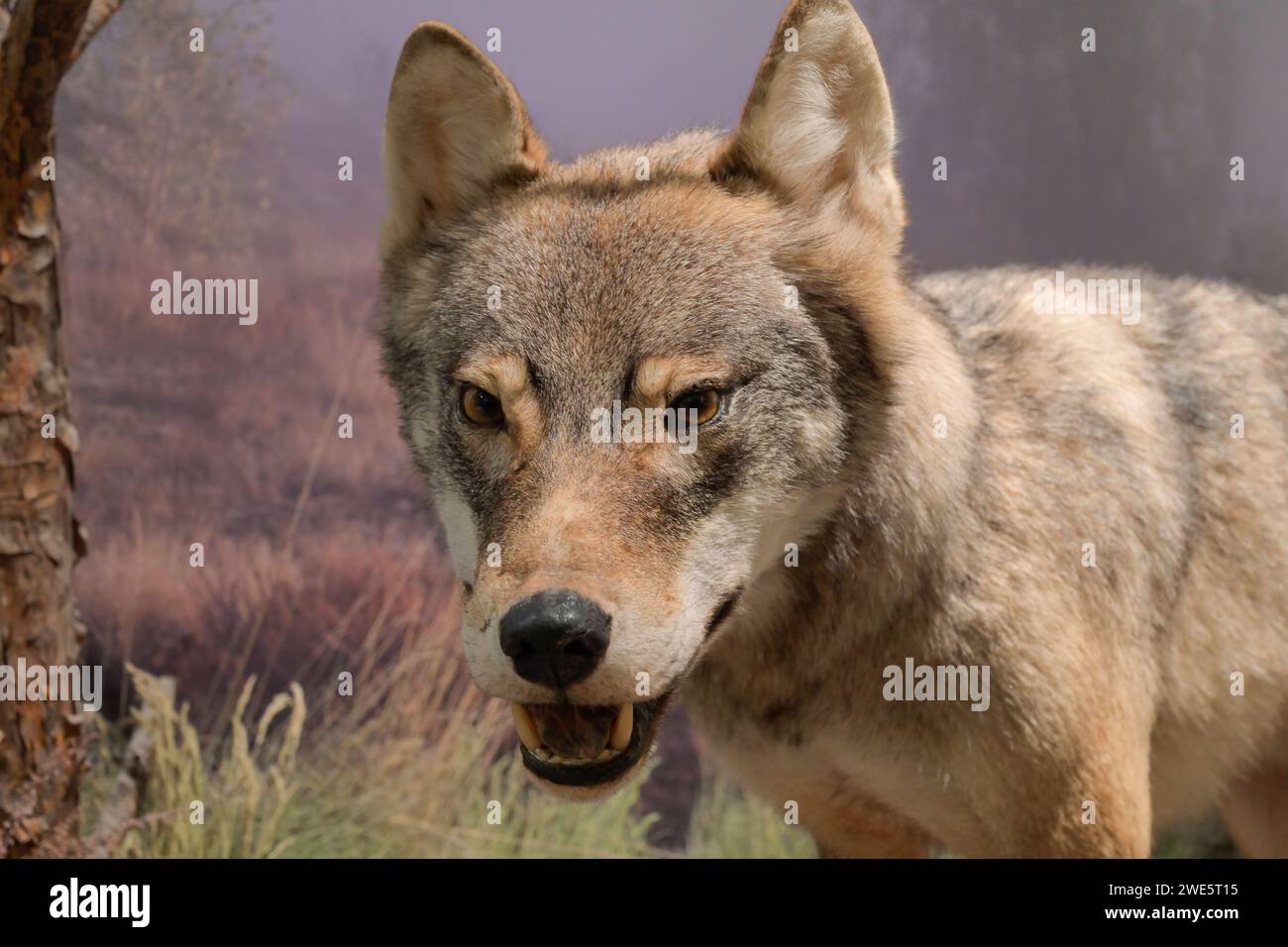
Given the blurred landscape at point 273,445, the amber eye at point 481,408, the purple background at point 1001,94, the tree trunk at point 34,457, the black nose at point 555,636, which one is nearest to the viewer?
the black nose at point 555,636

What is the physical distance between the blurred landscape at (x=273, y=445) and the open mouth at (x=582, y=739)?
252cm

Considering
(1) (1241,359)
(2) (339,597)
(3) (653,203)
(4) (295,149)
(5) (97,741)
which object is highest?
(4) (295,149)

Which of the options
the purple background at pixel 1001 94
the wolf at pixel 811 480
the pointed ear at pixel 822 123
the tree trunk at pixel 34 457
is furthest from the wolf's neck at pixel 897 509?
the purple background at pixel 1001 94

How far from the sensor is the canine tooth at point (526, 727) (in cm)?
239

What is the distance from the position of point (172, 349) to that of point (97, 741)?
61.7 inches

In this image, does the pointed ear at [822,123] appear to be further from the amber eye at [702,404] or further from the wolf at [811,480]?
the amber eye at [702,404]

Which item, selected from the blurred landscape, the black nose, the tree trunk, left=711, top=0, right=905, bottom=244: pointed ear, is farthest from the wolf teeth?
the blurred landscape

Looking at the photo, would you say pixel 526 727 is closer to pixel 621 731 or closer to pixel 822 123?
pixel 621 731

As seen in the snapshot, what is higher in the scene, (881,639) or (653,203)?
(653,203)

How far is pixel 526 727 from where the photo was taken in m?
2.40

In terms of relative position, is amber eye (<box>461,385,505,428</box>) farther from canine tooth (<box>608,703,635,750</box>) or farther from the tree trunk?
the tree trunk

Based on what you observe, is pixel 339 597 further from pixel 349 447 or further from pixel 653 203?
pixel 653 203
